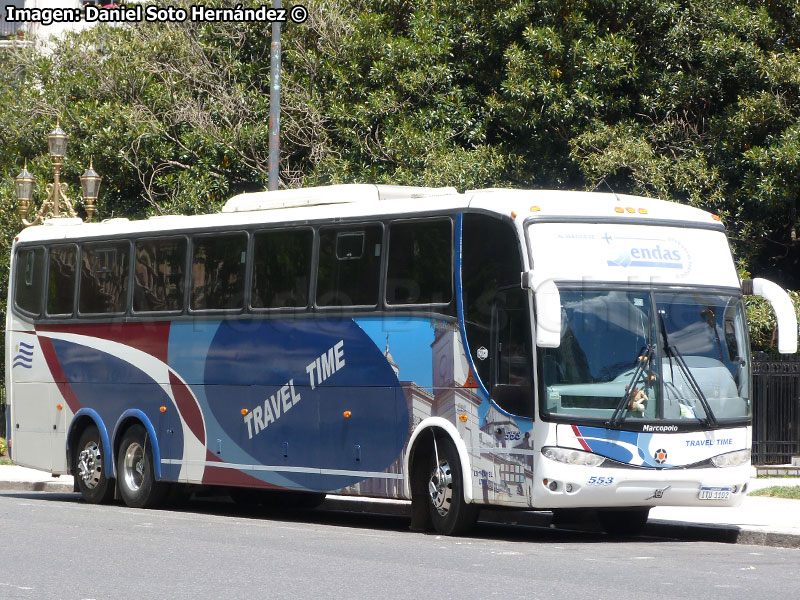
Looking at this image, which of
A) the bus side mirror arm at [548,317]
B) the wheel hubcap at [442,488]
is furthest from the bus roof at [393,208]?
the wheel hubcap at [442,488]

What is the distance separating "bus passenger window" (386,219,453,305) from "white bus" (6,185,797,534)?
0.07 feet

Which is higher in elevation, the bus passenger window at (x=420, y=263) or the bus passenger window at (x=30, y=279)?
the bus passenger window at (x=30, y=279)

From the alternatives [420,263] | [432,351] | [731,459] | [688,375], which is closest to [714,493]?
[731,459]

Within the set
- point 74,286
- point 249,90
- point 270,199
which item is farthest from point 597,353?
point 249,90

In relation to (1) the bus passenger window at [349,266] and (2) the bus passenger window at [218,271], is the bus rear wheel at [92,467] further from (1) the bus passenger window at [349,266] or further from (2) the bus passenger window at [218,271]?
(1) the bus passenger window at [349,266]

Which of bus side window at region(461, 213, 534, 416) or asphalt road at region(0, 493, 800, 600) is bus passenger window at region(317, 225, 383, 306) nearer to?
bus side window at region(461, 213, 534, 416)

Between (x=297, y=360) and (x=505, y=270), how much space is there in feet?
10.9

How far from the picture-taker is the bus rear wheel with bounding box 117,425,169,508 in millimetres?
17734


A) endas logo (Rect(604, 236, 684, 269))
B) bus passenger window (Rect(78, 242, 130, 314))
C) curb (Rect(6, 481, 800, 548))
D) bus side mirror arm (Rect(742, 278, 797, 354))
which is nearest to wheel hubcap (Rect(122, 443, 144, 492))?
bus passenger window (Rect(78, 242, 130, 314))

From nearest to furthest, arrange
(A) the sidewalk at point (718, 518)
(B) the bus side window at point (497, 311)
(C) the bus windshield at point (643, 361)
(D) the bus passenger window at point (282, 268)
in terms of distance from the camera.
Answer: (C) the bus windshield at point (643, 361) → (B) the bus side window at point (497, 311) → (A) the sidewalk at point (718, 518) → (D) the bus passenger window at point (282, 268)

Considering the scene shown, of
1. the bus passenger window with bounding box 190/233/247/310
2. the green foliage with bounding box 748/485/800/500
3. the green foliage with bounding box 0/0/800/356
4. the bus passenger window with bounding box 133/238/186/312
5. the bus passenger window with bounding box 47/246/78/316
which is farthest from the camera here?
the green foliage with bounding box 0/0/800/356

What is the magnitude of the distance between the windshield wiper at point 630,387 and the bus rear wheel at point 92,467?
320 inches

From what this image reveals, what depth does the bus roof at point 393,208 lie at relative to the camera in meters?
13.3

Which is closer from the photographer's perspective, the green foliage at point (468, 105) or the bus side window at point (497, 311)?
the bus side window at point (497, 311)
